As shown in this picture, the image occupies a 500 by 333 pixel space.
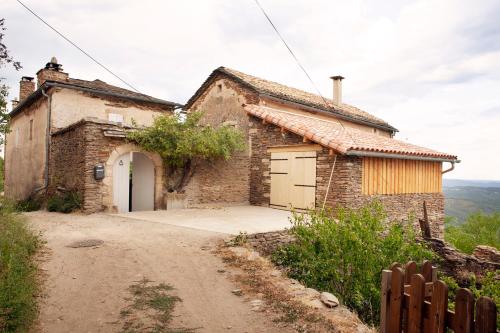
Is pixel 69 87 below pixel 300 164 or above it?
above

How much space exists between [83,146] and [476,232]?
22.6 m

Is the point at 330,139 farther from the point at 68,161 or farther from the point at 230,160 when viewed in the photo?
the point at 68,161

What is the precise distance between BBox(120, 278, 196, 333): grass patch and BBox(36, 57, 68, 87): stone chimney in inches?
462

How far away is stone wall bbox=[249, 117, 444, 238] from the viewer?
10438 millimetres

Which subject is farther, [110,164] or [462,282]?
[110,164]

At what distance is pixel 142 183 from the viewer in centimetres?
1274

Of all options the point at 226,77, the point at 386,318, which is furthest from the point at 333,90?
the point at 386,318

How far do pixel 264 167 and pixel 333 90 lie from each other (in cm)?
911

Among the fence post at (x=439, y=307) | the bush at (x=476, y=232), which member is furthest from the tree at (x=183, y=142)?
the bush at (x=476, y=232)

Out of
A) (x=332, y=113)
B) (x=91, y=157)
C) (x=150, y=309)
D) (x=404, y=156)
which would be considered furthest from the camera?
(x=332, y=113)

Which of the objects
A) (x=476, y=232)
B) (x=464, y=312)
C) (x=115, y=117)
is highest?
(x=115, y=117)

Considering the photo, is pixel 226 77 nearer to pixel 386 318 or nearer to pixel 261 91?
pixel 261 91

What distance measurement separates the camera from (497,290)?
15.8 feet

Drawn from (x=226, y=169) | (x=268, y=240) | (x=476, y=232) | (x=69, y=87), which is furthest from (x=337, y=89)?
(x=268, y=240)
